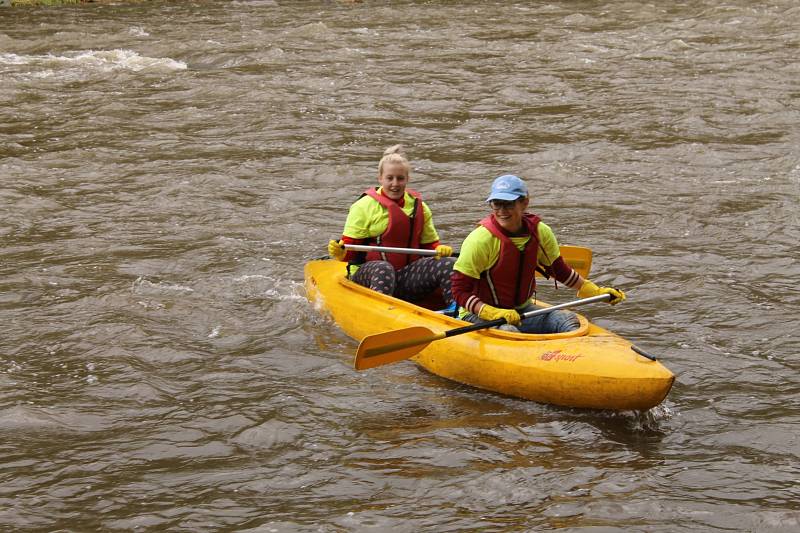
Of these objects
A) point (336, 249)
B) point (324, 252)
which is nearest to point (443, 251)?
point (336, 249)

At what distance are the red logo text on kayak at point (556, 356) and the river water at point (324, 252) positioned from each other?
29 centimetres

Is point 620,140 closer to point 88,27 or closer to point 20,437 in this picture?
point 20,437

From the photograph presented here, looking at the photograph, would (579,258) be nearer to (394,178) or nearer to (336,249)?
(394,178)

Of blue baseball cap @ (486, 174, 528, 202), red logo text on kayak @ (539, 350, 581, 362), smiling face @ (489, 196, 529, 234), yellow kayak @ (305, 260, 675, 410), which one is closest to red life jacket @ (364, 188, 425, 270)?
yellow kayak @ (305, 260, 675, 410)

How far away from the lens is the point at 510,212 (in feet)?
20.3

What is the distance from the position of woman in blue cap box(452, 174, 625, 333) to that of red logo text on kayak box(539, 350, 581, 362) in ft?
0.91

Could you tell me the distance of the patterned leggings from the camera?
7.21 metres

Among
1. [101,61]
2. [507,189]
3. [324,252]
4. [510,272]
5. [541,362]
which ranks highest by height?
[101,61]

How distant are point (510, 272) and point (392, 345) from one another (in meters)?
0.80

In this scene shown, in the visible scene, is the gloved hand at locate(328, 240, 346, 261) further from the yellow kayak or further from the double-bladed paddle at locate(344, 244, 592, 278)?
the yellow kayak

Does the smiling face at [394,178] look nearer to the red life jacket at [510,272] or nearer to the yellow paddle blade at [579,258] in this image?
the red life jacket at [510,272]

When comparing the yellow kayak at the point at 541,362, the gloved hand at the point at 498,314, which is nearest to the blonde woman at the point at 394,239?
the yellow kayak at the point at 541,362

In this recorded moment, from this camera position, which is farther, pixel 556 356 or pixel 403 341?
pixel 403 341

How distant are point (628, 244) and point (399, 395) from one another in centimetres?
343
